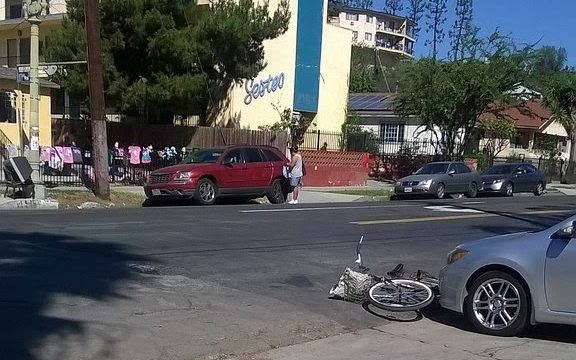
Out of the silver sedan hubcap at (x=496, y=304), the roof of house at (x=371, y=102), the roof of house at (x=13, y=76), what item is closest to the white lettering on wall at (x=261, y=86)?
the roof of house at (x=13, y=76)

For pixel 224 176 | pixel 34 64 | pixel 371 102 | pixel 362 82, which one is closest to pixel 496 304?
pixel 224 176

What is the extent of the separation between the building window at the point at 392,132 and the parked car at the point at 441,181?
17679mm

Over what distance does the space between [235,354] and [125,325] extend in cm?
113

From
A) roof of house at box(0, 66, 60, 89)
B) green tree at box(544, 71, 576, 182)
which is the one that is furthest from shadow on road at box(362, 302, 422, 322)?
green tree at box(544, 71, 576, 182)

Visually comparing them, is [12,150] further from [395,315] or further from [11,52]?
[395,315]

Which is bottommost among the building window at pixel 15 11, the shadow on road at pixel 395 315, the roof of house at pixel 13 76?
the shadow on road at pixel 395 315

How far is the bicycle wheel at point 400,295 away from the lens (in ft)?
27.0

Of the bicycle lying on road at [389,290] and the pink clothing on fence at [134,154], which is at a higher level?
the pink clothing on fence at [134,154]

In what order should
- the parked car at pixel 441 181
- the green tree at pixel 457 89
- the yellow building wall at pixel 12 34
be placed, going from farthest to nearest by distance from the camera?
the yellow building wall at pixel 12 34 → the green tree at pixel 457 89 → the parked car at pixel 441 181

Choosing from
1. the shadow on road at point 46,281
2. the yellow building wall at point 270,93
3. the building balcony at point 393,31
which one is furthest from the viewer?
the building balcony at point 393,31

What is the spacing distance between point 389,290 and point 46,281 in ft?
13.0

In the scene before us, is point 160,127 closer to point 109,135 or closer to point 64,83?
point 109,135

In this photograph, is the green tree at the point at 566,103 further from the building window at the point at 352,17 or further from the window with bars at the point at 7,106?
the building window at the point at 352,17

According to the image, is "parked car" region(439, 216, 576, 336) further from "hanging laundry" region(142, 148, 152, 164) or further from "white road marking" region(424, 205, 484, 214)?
"hanging laundry" region(142, 148, 152, 164)
